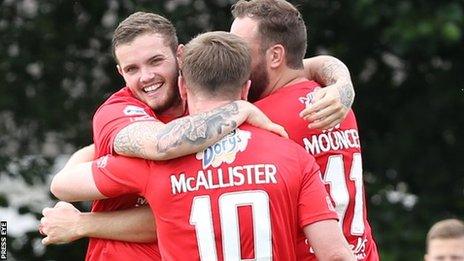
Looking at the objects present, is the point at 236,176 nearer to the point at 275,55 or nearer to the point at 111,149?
the point at 111,149

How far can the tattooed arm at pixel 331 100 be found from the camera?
4812 millimetres

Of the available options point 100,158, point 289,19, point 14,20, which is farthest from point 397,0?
point 100,158

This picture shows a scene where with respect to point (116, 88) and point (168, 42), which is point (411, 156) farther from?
point (168, 42)

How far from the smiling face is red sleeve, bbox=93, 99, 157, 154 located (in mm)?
68

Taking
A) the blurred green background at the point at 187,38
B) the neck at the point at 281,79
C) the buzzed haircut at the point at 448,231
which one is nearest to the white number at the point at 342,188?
the neck at the point at 281,79

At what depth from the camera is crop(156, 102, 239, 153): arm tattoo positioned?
4.42m

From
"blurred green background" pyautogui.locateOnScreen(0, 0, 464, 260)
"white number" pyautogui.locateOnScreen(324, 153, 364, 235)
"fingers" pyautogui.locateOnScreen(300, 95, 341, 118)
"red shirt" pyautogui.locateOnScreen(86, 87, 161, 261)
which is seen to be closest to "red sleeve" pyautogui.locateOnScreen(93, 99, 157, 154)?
"red shirt" pyautogui.locateOnScreen(86, 87, 161, 261)

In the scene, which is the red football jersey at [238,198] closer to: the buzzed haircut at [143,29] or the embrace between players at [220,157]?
the embrace between players at [220,157]

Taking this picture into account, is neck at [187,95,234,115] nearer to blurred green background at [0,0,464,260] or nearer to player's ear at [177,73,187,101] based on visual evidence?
player's ear at [177,73,187,101]

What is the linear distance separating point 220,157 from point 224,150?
33 mm

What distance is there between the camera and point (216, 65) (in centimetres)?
442

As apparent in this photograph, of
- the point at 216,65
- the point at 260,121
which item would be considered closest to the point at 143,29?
the point at 216,65

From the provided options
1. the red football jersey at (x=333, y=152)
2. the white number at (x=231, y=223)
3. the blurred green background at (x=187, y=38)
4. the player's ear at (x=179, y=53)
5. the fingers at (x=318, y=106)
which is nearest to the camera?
the white number at (x=231, y=223)

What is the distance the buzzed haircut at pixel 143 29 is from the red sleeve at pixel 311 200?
0.88m
